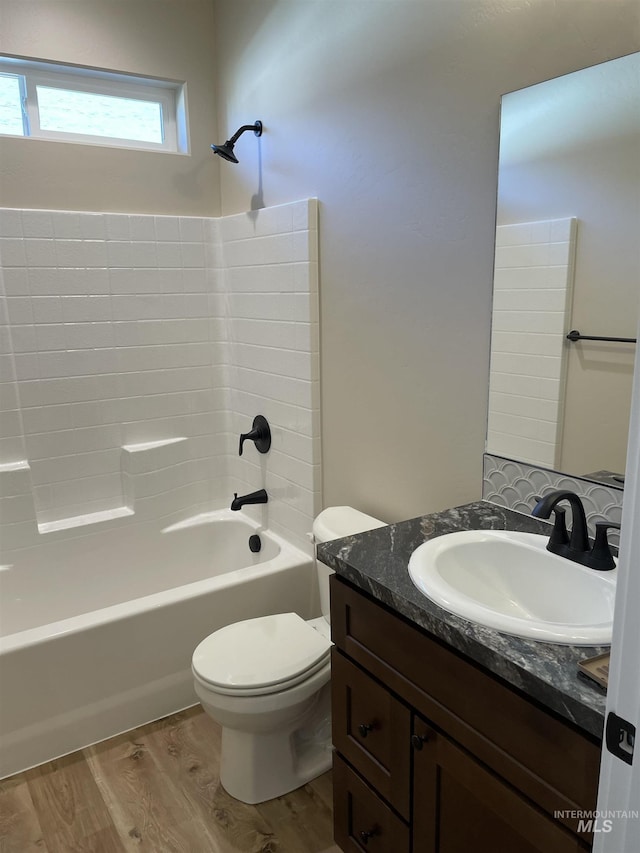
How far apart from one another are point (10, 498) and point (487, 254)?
2106 millimetres


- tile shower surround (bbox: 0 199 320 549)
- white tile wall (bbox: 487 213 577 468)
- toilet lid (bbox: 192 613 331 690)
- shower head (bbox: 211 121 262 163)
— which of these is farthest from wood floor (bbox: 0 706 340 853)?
shower head (bbox: 211 121 262 163)

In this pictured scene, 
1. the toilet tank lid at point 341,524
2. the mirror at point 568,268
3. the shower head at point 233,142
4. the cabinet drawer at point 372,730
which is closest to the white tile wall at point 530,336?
the mirror at point 568,268

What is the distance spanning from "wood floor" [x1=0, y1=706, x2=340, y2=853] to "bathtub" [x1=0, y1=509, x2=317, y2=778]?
12 cm

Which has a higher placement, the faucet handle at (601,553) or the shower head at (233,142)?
the shower head at (233,142)

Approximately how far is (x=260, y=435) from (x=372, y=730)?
4.98ft

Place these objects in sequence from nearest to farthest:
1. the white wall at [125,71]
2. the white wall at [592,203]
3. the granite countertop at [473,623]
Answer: the granite countertop at [473,623]
the white wall at [592,203]
the white wall at [125,71]

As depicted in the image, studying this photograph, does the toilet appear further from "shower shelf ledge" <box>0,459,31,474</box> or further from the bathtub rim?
"shower shelf ledge" <box>0,459,31,474</box>

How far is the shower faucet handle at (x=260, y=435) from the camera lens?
2695 mm

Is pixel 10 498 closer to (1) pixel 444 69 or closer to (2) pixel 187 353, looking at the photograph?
(2) pixel 187 353

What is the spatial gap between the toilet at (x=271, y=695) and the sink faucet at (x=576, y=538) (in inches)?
30.7

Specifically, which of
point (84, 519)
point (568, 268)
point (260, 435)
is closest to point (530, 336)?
point (568, 268)

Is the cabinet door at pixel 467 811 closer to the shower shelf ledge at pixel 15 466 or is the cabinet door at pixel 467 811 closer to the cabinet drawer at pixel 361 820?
the cabinet drawer at pixel 361 820

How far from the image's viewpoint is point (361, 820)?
150 cm

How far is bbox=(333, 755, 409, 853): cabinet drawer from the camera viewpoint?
1369 mm
